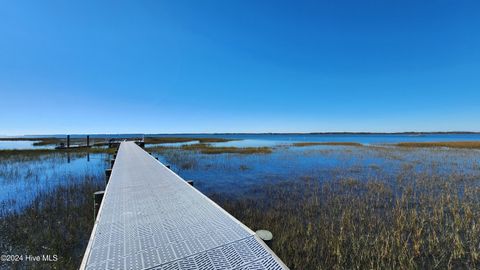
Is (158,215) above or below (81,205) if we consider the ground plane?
above

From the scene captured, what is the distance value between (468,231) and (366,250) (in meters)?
3.92

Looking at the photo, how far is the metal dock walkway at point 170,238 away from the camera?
2.82 metres

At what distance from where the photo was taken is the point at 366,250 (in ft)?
18.1

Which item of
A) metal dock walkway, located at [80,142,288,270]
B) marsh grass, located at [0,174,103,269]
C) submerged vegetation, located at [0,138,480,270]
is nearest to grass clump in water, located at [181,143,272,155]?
submerged vegetation, located at [0,138,480,270]

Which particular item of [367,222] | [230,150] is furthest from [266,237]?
[230,150]

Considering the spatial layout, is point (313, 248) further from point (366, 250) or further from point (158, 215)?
point (158, 215)

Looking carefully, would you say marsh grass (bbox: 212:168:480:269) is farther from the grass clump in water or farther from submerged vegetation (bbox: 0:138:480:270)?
the grass clump in water

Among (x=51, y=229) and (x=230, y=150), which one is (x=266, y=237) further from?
(x=230, y=150)

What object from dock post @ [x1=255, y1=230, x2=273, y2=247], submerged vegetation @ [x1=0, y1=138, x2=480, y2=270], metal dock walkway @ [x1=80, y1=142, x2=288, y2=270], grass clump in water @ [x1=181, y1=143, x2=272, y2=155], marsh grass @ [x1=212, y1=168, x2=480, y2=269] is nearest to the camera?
metal dock walkway @ [x1=80, y1=142, x2=288, y2=270]

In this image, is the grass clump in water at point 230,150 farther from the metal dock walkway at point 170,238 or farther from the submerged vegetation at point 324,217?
the metal dock walkway at point 170,238

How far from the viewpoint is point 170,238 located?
11.5ft

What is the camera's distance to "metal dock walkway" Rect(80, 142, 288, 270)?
2.82 meters

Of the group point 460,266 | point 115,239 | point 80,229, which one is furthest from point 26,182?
point 460,266

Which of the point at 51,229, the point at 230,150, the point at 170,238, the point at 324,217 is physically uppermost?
the point at 170,238
